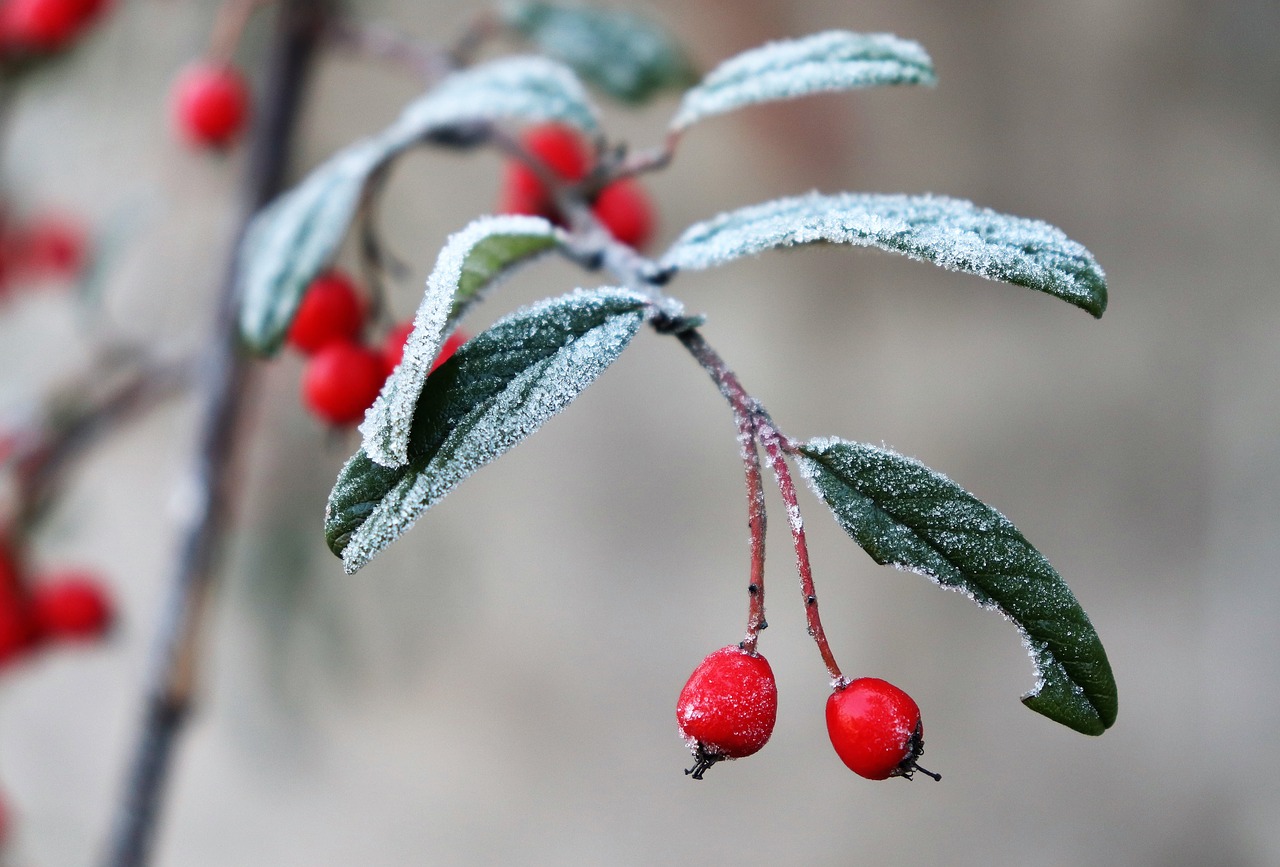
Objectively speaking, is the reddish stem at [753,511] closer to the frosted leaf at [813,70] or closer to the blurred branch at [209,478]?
the frosted leaf at [813,70]

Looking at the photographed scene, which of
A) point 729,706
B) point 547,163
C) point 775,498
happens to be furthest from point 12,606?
point 775,498

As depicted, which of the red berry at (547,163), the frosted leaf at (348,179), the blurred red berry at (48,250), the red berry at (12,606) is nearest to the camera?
the frosted leaf at (348,179)

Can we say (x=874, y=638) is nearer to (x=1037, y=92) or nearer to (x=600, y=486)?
(x=600, y=486)

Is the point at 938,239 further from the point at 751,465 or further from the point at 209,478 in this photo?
the point at 209,478

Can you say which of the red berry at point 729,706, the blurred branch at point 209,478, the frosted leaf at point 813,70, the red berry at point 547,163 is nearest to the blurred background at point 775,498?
the blurred branch at point 209,478

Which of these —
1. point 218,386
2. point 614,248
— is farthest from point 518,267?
point 218,386
